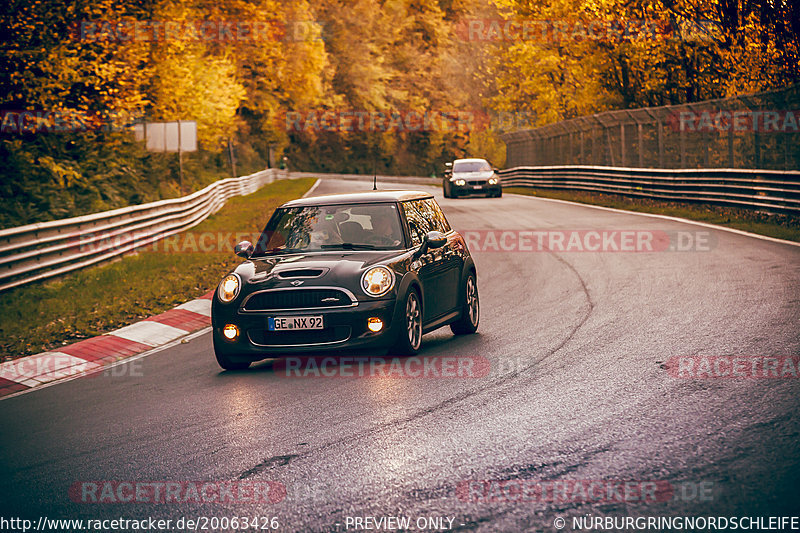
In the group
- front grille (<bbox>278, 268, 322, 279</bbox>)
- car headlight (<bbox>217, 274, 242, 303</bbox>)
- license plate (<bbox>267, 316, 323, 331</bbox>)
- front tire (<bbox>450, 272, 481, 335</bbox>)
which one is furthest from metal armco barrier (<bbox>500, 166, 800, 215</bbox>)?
car headlight (<bbox>217, 274, 242, 303</bbox>)

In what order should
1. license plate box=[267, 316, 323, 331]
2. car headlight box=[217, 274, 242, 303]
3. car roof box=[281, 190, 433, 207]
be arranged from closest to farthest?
license plate box=[267, 316, 323, 331] → car headlight box=[217, 274, 242, 303] → car roof box=[281, 190, 433, 207]

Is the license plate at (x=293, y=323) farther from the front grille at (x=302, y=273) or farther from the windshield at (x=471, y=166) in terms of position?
the windshield at (x=471, y=166)

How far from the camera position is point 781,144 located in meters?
20.7

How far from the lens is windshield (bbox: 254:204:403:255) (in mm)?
9695

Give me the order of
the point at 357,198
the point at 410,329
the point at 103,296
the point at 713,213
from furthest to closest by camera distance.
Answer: the point at 713,213, the point at 103,296, the point at 357,198, the point at 410,329

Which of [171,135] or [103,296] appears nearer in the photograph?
[103,296]

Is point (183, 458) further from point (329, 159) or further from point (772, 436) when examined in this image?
point (329, 159)

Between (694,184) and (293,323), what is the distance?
19.5m

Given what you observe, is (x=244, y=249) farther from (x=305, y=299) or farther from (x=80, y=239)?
(x=80, y=239)

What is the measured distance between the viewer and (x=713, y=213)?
945 inches

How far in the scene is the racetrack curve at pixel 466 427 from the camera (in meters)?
4.88

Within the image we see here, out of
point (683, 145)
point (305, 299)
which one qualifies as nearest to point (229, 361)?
point (305, 299)

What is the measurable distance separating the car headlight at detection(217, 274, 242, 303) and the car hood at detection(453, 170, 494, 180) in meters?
28.0

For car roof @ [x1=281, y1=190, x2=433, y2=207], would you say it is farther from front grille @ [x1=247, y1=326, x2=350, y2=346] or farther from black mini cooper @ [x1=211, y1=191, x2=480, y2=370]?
front grille @ [x1=247, y1=326, x2=350, y2=346]
